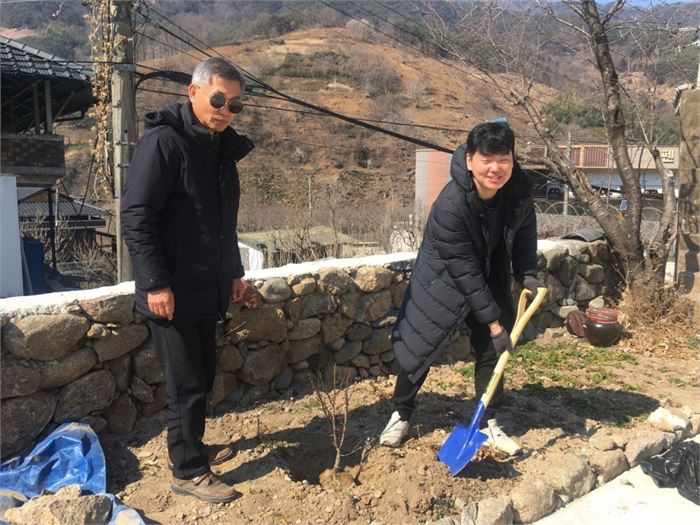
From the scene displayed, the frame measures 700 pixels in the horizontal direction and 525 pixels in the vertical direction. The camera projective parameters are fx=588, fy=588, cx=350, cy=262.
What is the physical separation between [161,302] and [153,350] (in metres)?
0.94

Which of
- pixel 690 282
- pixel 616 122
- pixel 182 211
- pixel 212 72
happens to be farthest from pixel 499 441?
pixel 690 282

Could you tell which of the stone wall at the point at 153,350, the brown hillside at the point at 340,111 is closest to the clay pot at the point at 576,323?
the stone wall at the point at 153,350

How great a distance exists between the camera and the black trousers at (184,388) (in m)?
2.54

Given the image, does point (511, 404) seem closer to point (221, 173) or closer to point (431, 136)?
point (221, 173)

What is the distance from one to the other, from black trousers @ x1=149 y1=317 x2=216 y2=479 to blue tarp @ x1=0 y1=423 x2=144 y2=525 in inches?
12.8

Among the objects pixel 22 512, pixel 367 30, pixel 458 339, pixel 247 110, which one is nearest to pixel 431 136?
pixel 247 110

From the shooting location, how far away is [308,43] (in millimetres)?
54688

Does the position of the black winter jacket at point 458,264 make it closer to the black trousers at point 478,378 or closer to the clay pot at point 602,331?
the black trousers at point 478,378

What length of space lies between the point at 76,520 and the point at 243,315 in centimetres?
155

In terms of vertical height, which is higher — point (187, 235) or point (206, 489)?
point (187, 235)

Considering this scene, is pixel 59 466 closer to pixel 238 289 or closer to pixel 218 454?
pixel 218 454

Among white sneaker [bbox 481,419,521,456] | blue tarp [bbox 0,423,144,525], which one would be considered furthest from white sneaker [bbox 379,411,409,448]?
blue tarp [bbox 0,423,144,525]

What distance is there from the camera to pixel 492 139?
2.74 meters

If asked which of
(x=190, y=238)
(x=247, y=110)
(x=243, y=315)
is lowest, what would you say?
(x=243, y=315)
